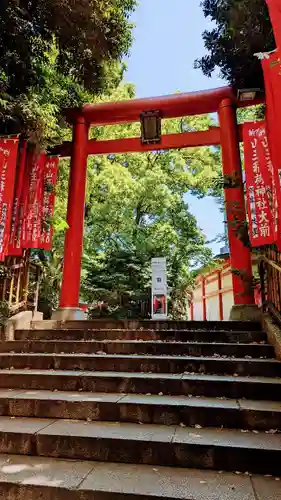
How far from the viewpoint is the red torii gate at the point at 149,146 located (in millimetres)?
6818

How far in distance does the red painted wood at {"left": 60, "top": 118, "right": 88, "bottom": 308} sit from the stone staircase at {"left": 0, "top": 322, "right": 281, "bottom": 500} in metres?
2.41

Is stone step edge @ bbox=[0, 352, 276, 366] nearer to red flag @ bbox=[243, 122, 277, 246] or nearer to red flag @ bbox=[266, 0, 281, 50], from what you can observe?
red flag @ bbox=[243, 122, 277, 246]

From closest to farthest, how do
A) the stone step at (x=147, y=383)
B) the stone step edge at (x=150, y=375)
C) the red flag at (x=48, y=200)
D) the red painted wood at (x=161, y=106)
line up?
1. the stone step at (x=147, y=383)
2. the stone step edge at (x=150, y=375)
3. the red flag at (x=48, y=200)
4. the red painted wood at (x=161, y=106)

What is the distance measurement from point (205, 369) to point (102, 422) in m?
1.36

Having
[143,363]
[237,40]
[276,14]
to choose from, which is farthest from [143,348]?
[237,40]

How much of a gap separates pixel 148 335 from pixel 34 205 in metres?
3.64

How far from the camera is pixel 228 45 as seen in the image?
6.26 m

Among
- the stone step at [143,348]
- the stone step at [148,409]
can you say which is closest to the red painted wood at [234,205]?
the stone step at [143,348]

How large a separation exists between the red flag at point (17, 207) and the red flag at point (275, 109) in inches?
178

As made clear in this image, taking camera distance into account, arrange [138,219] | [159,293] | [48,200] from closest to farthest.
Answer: [48,200] < [159,293] < [138,219]

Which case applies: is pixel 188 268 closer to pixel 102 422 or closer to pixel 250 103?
pixel 250 103

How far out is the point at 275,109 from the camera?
4227mm

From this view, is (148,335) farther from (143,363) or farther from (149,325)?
(143,363)

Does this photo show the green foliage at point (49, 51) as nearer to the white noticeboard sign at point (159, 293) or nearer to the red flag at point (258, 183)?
the red flag at point (258, 183)
